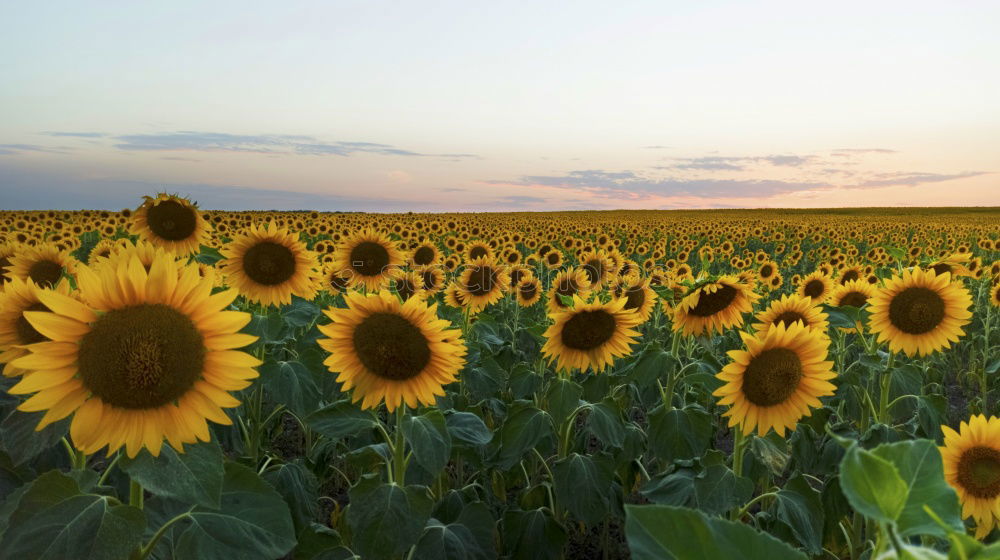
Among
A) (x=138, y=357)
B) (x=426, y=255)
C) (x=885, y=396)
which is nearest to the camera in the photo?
(x=138, y=357)

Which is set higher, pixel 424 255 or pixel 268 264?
pixel 268 264

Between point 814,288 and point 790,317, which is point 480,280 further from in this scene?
point 814,288

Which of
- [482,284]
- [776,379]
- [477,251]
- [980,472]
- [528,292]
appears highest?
A: [477,251]

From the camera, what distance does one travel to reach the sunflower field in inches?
74.7

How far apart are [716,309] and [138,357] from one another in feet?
12.7

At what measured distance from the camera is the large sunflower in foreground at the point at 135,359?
1.89 meters

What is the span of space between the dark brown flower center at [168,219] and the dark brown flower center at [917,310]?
6.18 metres

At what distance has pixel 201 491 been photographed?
1.88 meters

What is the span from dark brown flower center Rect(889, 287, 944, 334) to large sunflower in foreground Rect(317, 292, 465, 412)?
11.7 ft

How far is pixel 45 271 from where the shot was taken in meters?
4.77

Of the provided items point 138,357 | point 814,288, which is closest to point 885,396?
point 138,357

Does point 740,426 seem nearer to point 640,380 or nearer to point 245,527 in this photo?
point 640,380

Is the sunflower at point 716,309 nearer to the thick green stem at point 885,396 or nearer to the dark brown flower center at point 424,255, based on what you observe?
the thick green stem at point 885,396

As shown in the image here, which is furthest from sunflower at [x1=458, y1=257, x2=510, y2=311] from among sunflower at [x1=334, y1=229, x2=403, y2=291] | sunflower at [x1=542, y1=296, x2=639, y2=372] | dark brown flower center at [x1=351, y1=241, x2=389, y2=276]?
sunflower at [x1=542, y1=296, x2=639, y2=372]
